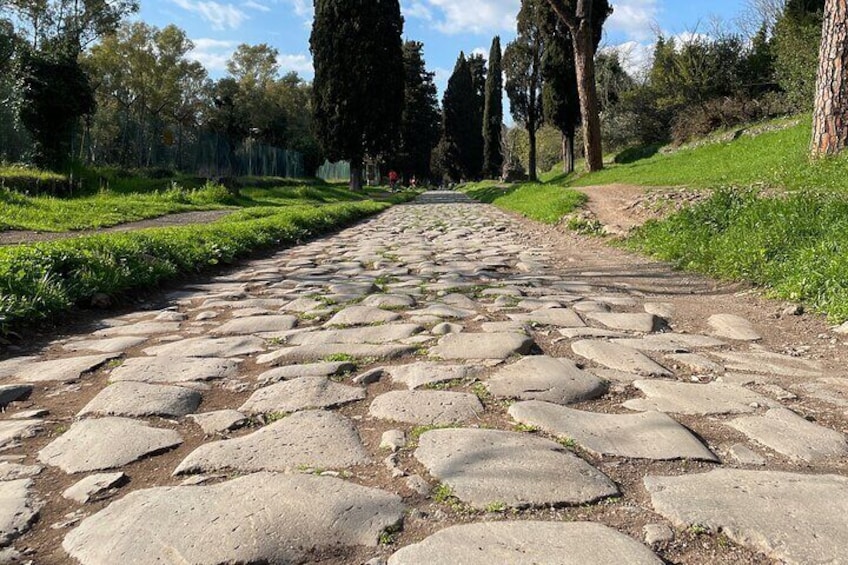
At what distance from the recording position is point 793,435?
2.04m

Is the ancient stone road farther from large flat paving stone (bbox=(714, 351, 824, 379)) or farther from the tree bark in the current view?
the tree bark

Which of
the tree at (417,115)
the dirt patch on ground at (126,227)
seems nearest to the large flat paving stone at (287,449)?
the dirt patch on ground at (126,227)

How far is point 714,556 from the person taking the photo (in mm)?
1364

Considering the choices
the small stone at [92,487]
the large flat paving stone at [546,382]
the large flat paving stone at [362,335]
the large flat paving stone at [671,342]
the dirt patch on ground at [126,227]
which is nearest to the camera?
the small stone at [92,487]

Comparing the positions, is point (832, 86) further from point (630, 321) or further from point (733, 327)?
point (630, 321)

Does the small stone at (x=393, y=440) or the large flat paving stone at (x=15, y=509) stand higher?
the small stone at (x=393, y=440)

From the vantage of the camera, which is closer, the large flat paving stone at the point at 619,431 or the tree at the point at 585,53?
the large flat paving stone at the point at 619,431

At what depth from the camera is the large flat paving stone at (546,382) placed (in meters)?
2.43

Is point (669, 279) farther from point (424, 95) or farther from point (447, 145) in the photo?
point (447, 145)

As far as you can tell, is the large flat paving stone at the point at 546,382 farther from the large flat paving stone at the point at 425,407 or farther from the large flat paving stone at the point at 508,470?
the large flat paving stone at the point at 508,470

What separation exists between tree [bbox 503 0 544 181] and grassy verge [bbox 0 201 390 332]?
27001mm

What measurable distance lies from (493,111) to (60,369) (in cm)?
4694

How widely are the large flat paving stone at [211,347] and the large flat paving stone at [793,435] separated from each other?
2357 millimetres

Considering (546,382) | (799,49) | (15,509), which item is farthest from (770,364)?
(799,49)
